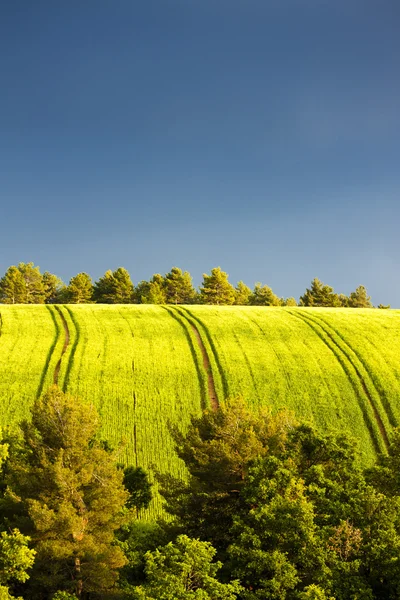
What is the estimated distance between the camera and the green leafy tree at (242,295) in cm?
12694

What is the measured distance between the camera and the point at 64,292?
382 ft

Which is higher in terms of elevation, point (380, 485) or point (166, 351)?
point (166, 351)

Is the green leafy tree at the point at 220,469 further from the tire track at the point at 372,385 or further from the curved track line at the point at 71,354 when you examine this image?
the curved track line at the point at 71,354

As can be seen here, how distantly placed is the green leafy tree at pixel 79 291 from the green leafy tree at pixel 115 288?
5.14m

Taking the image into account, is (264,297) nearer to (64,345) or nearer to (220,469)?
(64,345)

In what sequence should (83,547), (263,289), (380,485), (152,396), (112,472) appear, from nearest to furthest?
(83,547) < (112,472) < (380,485) < (152,396) < (263,289)

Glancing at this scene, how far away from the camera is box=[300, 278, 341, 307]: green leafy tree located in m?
121

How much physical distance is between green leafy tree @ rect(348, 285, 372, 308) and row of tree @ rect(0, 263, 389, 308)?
57.8 feet

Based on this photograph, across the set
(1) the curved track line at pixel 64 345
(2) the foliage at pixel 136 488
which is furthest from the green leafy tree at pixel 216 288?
(2) the foliage at pixel 136 488

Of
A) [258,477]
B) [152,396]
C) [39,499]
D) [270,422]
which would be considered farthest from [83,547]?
[152,396]

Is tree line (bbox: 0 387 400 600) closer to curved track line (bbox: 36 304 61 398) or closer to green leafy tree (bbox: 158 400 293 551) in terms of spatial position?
green leafy tree (bbox: 158 400 293 551)

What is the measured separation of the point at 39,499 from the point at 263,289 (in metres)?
104

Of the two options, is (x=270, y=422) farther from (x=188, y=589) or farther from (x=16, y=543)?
(x=16, y=543)

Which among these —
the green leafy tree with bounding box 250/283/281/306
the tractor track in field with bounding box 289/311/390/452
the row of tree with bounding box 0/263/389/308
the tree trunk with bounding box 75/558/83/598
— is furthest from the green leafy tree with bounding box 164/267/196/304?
the tree trunk with bounding box 75/558/83/598
